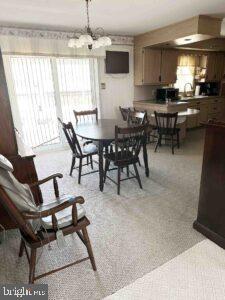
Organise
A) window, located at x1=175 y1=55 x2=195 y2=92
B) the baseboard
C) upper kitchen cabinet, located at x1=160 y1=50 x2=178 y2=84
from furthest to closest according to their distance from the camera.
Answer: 1. window, located at x1=175 y1=55 x2=195 y2=92
2. upper kitchen cabinet, located at x1=160 y1=50 x2=178 y2=84
3. the baseboard

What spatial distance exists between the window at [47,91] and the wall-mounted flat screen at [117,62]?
295 millimetres

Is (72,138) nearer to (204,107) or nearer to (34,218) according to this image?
(34,218)

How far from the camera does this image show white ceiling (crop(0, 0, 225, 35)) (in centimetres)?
278

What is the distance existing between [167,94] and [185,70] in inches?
55.8

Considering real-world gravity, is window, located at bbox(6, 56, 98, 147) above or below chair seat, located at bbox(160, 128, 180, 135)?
above

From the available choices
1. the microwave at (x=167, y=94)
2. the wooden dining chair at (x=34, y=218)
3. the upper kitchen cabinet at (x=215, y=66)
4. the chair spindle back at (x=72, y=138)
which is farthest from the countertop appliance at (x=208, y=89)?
the wooden dining chair at (x=34, y=218)

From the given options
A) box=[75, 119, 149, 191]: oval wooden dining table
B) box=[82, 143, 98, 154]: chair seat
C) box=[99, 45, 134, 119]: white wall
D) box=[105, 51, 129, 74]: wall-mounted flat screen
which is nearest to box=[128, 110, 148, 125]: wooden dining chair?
box=[75, 119, 149, 191]: oval wooden dining table

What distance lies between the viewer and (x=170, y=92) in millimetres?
5266

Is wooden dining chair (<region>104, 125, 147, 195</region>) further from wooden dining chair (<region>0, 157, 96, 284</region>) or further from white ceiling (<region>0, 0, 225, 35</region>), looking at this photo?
white ceiling (<region>0, 0, 225, 35</region>)

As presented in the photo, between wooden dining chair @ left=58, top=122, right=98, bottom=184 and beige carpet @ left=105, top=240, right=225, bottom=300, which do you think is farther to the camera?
wooden dining chair @ left=58, top=122, right=98, bottom=184

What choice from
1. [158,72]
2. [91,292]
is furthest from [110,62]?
[91,292]

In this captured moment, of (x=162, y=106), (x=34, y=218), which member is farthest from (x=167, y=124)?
(x=34, y=218)

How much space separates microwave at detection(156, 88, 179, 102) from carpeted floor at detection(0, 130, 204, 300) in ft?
8.06

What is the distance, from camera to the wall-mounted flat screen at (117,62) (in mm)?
4711
